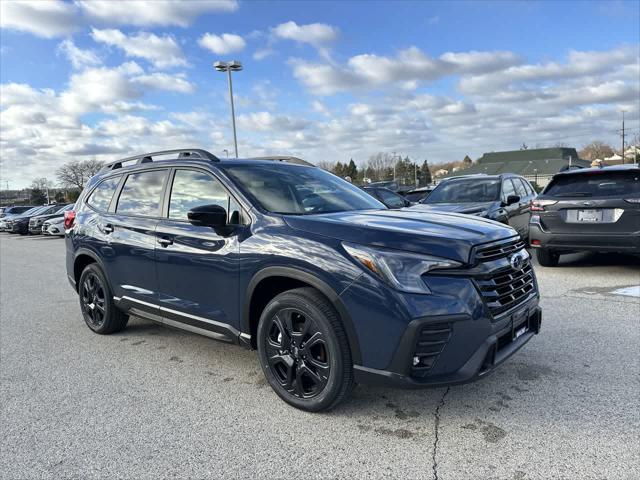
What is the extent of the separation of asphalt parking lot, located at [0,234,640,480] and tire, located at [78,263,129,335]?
10.3 inches

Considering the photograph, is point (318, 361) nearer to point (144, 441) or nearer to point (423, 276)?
point (423, 276)

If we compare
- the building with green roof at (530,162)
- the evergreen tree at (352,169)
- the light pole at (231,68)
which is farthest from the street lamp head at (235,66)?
the evergreen tree at (352,169)

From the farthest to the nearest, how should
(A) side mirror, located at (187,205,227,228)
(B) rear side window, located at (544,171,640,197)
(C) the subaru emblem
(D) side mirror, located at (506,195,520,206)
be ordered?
(D) side mirror, located at (506,195,520,206) → (B) rear side window, located at (544,171,640,197) → (A) side mirror, located at (187,205,227,228) → (C) the subaru emblem


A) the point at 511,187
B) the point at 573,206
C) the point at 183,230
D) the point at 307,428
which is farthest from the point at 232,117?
the point at 307,428

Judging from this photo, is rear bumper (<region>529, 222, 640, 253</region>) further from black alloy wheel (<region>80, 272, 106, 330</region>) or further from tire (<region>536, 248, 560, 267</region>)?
black alloy wheel (<region>80, 272, 106, 330</region>)

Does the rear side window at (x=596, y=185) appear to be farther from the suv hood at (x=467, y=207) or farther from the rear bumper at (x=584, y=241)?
the suv hood at (x=467, y=207)

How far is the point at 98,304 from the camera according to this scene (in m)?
5.18

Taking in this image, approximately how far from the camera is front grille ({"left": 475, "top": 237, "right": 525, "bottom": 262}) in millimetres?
2996

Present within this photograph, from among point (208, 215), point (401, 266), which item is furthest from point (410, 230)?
point (208, 215)

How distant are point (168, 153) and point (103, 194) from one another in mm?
1107

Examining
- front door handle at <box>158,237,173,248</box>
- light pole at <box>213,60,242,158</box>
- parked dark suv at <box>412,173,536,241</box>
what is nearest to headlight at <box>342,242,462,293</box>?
front door handle at <box>158,237,173,248</box>

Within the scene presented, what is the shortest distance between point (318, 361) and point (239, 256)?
94cm

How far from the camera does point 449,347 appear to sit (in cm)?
277

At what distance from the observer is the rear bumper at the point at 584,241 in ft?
22.0
